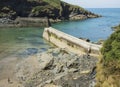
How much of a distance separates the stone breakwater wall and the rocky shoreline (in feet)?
16.6

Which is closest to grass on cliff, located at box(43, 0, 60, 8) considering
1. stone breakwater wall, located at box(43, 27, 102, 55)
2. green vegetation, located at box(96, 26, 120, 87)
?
stone breakwater wall, located at box(43, 27, 102, 55)

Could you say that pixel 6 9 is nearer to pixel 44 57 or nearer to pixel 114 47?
pixel 44 57

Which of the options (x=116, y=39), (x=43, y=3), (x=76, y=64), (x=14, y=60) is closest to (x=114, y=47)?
(x=116, y=39)

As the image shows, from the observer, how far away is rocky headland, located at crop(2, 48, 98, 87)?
68.3 feet

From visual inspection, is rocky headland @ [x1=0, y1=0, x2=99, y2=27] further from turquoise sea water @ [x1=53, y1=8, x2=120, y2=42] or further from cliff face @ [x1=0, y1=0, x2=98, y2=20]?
turquoise sea water @ [x1=53, y1=8, x2=120, y2=42]

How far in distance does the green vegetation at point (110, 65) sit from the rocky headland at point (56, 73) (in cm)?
532

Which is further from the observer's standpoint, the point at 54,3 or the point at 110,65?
the point at 54,3

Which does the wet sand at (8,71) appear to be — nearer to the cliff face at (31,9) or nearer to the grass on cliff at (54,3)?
the cliff face at (31,9)

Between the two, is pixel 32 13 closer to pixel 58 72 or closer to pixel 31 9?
pixel 31 9

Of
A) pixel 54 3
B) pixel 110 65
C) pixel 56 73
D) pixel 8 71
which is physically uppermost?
pixel 110 65

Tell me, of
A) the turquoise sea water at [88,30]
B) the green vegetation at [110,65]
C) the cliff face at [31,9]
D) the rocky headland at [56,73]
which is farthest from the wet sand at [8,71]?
the cliff face at [31,9]

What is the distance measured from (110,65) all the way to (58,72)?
42.9 feet

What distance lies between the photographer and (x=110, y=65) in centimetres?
1348

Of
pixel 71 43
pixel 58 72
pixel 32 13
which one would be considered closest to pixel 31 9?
pixel 32 13
